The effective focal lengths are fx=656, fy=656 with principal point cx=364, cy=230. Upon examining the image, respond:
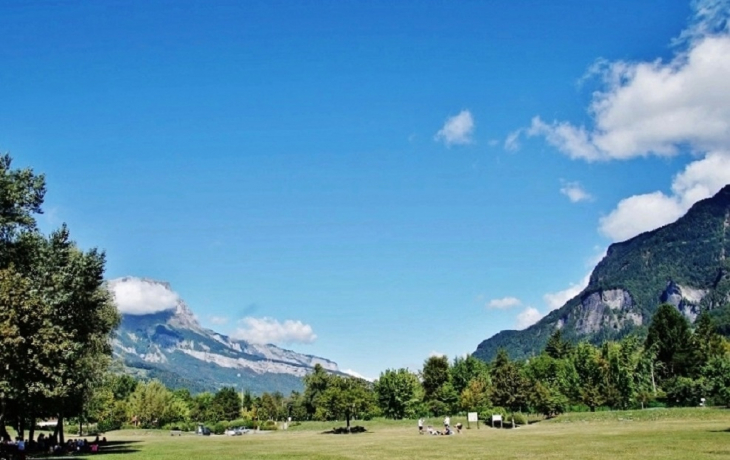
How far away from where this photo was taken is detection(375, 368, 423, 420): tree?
135m

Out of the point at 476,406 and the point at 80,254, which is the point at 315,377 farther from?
the point at 80,254

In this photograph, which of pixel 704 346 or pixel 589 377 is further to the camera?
pixel 704 346

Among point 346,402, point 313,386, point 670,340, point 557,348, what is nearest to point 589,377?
point 670,340

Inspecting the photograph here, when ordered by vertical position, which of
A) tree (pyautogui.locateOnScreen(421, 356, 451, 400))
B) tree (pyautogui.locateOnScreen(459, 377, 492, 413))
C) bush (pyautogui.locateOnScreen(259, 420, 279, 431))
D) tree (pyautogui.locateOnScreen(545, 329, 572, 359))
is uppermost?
tree (pyautogui.locateOnScreen(545, 329, 572, 359))

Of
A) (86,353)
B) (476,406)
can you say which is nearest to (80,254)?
(86,353)

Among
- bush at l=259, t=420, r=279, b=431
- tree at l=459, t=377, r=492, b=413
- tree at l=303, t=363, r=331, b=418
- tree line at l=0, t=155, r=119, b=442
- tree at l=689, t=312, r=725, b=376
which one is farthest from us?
tree at l=303, t=363, r=331, b=418

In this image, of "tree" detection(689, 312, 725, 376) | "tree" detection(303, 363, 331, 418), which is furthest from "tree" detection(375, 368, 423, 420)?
"tree" detection(689, 312, 725, 376)

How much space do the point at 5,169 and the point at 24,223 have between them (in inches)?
154

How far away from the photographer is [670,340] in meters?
144

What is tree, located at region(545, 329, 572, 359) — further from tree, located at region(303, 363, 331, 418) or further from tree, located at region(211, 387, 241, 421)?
tree, located at region(211, 387, 241, 421)

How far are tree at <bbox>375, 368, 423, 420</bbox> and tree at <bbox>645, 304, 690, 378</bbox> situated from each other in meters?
54.5

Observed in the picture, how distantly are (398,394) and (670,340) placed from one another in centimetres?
6134

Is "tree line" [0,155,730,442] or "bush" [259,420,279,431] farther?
"bush" [259,420,279,431]

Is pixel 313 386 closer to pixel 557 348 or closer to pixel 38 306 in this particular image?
pixel 557 348
